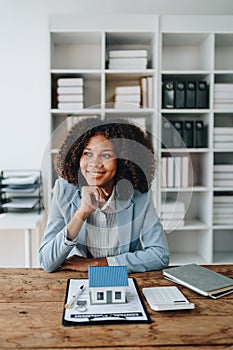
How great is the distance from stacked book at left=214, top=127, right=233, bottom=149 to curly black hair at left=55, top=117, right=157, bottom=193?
4.95 ft

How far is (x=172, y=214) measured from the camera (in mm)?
1623

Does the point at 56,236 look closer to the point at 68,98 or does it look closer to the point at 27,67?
Result: the point at 68,98

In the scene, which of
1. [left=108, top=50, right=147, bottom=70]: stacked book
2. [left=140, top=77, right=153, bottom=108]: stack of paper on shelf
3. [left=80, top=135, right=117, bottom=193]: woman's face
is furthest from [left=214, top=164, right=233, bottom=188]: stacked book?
[left=80, top=135, right=117, bottom=193]: woman's face

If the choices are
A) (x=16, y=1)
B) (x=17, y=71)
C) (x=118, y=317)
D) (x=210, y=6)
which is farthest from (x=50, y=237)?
(x=210, y=6)

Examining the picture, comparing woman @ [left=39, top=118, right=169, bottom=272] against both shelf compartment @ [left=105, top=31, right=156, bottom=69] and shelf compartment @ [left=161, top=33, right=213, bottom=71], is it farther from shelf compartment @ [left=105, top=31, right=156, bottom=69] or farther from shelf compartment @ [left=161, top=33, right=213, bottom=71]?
shelf compartment @ [left=161, top=33, right=213, bottom=71]

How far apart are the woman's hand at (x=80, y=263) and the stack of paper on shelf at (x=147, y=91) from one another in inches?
60.4

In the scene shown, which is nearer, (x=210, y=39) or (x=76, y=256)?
(x=76, y=256)

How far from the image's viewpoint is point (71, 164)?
1.48 meters

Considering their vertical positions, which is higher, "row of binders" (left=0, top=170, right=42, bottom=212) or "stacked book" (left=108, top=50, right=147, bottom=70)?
"stacked book" (left=108, top=50, right=147, bottom=70)

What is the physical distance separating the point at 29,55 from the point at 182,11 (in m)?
1.18

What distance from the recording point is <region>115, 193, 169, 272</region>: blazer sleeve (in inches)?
62.8

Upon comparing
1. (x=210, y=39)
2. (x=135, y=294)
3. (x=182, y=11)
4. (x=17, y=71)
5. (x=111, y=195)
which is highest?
(x=182, y=11)

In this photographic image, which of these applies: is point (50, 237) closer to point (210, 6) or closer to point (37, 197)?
point (37, 197)

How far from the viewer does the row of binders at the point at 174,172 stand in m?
1.66
